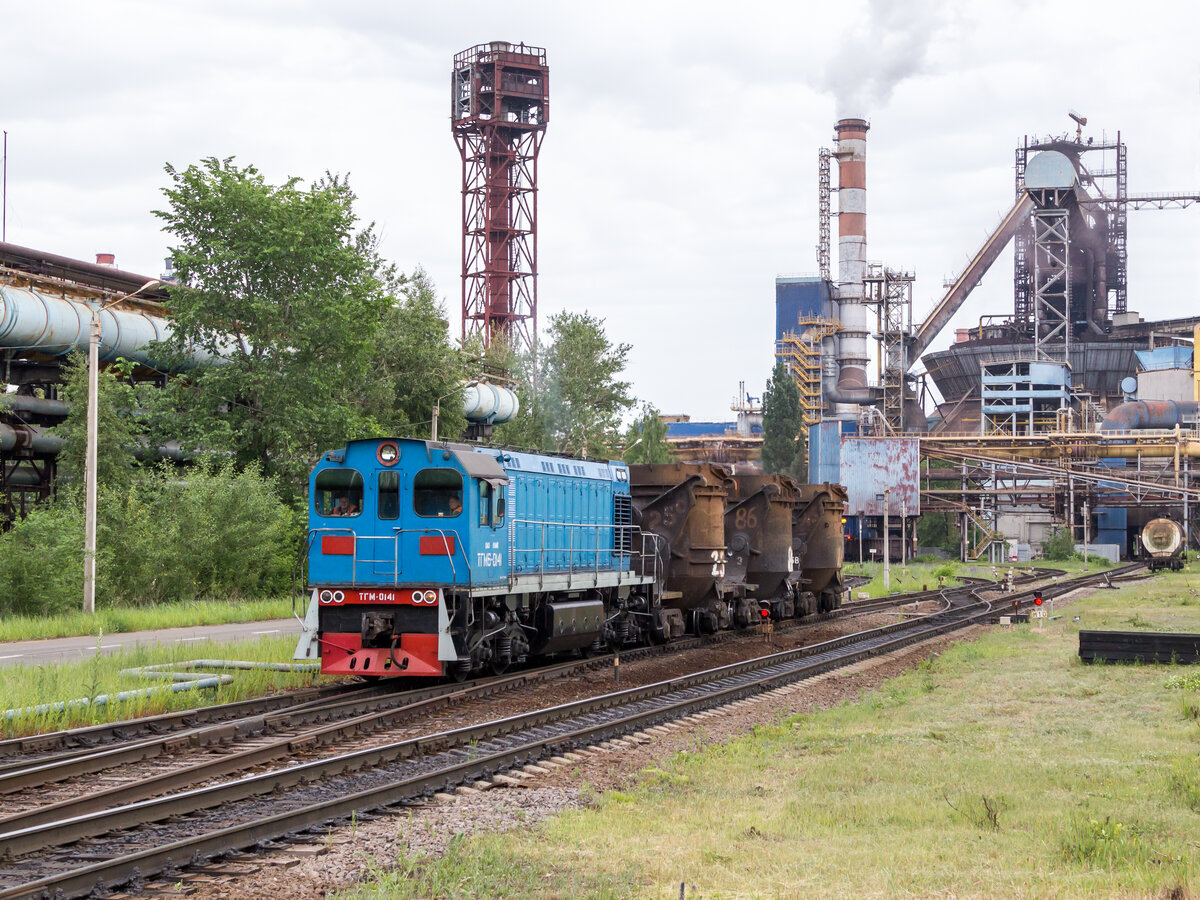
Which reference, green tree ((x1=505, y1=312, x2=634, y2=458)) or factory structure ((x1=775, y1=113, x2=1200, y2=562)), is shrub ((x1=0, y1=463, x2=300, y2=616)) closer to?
green tree ((x1=505, y1=312, x2=634, y2=458))

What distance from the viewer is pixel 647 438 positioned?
2921 inches

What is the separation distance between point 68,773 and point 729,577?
20.1 meters

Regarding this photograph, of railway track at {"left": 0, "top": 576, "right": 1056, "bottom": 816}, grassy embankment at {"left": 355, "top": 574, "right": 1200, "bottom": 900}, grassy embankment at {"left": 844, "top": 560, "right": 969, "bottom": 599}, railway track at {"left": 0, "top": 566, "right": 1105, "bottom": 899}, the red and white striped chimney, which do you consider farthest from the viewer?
the red and white striped chimney

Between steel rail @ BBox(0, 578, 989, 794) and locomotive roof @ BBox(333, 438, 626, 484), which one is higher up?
locomotive roof @ BBox(333, 438, 626, 484)

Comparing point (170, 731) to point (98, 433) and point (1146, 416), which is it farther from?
point (1146, 416)

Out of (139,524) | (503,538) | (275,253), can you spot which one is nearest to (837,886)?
(503,538)

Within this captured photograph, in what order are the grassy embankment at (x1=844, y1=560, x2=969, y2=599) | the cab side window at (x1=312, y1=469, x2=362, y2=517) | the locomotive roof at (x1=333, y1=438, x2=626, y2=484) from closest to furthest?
the locomotive roof at (x1=333, y1=438, x2=626, y2=484), the cab side window at (x1=312, y1=469, x2=362, y2=517), the grassy embankment at (x1=844, y1=560, x2=969, y2=599)

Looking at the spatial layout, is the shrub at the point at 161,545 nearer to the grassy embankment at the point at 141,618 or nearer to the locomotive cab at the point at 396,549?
the grassy embankment at the point at 141,618

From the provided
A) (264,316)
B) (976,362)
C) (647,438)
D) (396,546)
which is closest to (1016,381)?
(976,362)

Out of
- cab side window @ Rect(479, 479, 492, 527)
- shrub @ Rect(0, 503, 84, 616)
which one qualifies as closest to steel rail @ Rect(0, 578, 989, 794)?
cab side window @ Rect(479, 479, 492, 527)

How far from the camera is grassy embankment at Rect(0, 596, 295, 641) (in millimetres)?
23375

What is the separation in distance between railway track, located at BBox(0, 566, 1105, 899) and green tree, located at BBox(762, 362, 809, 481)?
221 ft

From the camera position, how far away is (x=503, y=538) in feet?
62.3

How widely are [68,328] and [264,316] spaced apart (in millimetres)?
5427
